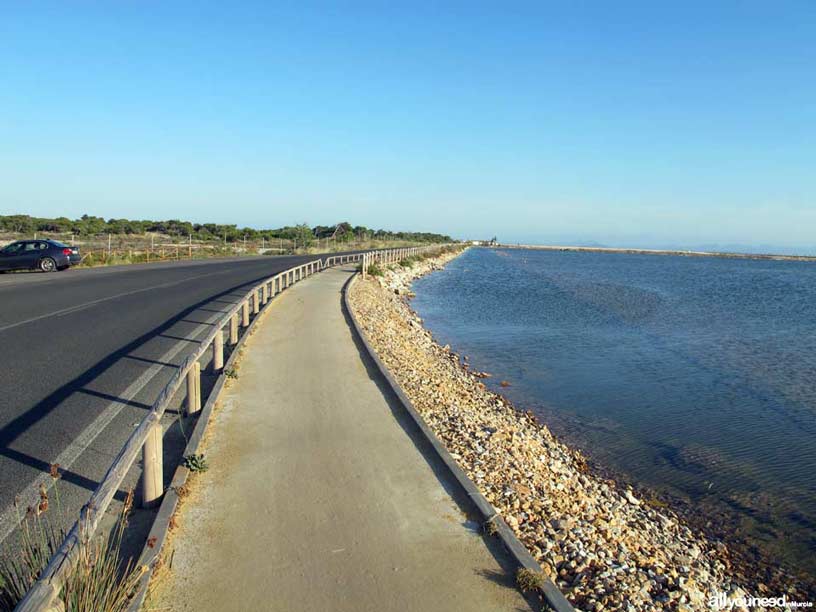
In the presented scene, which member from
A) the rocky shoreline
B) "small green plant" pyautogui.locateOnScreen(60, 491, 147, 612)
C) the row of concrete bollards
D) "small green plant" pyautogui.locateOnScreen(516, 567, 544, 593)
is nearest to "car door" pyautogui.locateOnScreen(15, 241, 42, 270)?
the row of concrete bollards

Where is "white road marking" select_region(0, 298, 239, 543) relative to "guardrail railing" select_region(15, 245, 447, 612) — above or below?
below

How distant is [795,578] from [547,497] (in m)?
2.86

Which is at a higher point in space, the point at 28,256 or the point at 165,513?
the point at 28,256

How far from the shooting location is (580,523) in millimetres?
6277

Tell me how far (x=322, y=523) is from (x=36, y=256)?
27.5 meters

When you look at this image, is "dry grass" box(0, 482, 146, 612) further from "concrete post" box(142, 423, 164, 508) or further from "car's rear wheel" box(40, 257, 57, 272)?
"car's rear wheel" box(40, 257, 57, 272)

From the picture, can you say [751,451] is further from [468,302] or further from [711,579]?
[468,302]

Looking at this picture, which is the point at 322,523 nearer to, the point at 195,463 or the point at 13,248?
the point at 195,463

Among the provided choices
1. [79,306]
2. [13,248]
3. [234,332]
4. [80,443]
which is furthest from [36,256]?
[80,443]

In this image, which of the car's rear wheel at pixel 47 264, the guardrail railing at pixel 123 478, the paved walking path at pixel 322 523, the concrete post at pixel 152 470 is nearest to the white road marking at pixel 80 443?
the guardrail railing at pixel 123 478

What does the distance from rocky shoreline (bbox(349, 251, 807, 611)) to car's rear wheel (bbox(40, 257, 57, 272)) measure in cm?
2278

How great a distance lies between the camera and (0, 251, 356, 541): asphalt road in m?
5.98

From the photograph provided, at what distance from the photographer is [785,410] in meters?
13.6

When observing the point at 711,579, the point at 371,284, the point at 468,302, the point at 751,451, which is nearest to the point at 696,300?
the point at 468,302
